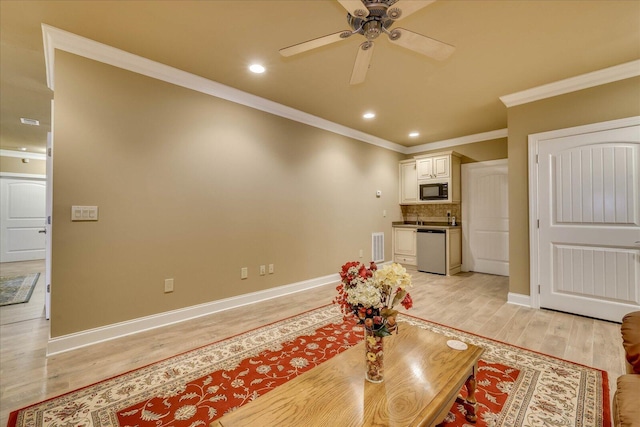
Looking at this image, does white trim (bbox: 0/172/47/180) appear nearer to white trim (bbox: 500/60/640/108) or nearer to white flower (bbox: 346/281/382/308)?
white flower (bbox: 346/281/382/308)

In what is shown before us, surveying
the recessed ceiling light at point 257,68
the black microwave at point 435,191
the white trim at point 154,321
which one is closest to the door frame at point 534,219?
the black microwave at point 435,191

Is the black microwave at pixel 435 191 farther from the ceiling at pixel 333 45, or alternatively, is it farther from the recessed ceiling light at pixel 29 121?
the recessed ceiling light at pixel 29 121

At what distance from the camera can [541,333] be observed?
272 cm

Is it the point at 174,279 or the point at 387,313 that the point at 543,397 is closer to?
the point at 387,313

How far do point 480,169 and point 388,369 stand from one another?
5136mm

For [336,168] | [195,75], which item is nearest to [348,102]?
[336,168]

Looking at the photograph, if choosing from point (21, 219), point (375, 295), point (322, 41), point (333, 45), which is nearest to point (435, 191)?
point (333, 45)

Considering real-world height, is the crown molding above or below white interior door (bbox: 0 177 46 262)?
above

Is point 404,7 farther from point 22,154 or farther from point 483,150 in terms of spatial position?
point 22,154

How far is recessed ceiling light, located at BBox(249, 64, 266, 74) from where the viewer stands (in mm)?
2863

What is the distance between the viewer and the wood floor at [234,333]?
1.98 meters

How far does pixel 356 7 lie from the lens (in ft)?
5.14

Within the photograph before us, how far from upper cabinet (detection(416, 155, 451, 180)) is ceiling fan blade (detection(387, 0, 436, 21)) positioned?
14.0 ft

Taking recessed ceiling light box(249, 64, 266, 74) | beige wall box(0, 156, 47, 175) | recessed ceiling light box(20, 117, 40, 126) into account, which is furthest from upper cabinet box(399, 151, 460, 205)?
beige wall box(0, 156, 47, 175)
